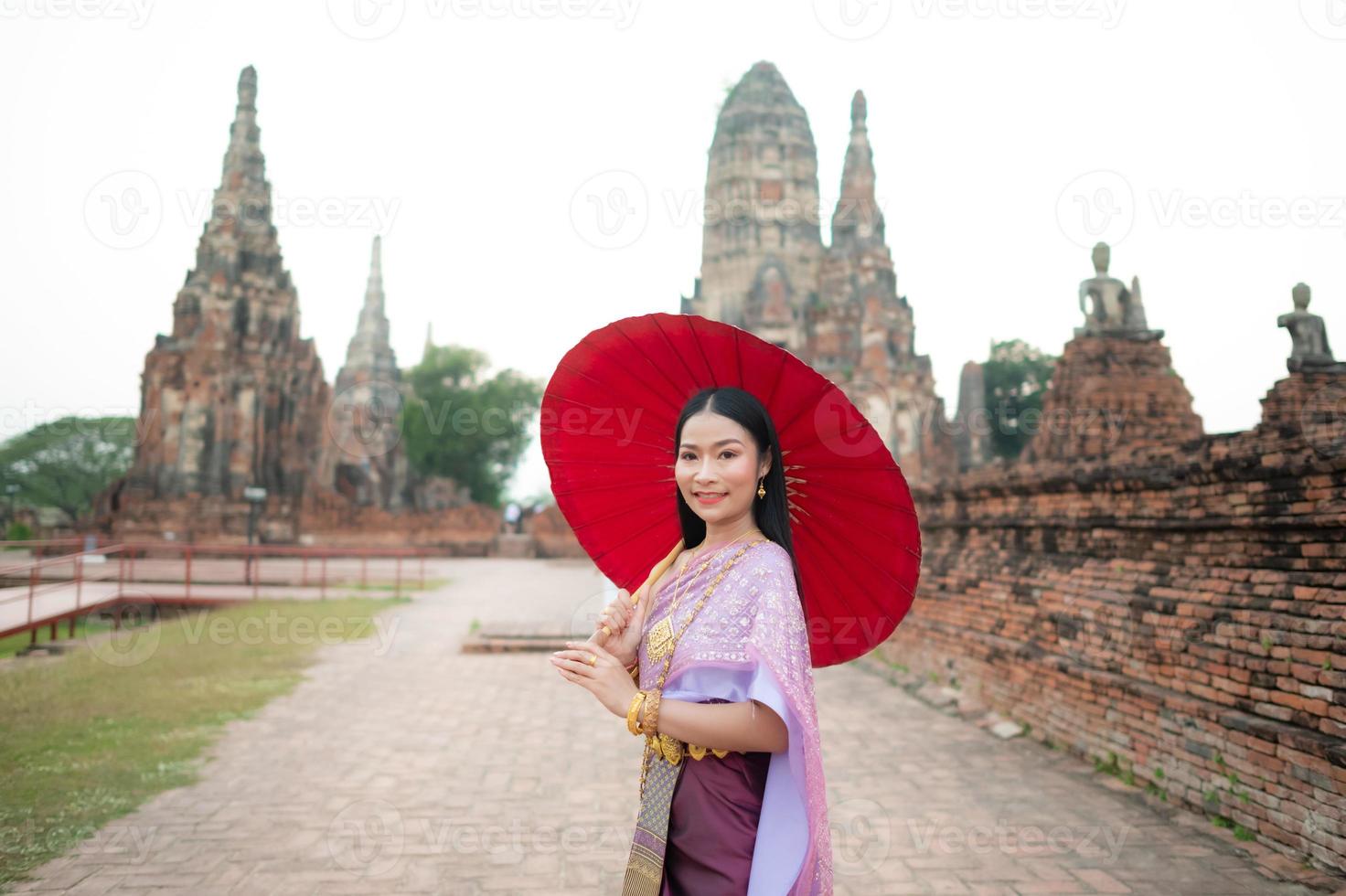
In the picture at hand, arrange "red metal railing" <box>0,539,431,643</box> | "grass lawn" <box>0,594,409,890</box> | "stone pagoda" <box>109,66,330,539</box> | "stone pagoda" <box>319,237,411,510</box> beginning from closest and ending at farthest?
"grass lawn" <box>0,594,409,890</box> < "red metal railing" <box>0,539,431,643</box> < "stone pagoda" <box>109,66,330,539</box> < "stone pagoda" <box>319,237,411,510</box>

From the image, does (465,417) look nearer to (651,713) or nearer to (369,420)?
(369,420)

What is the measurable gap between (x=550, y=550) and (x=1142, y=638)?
25.7 meters

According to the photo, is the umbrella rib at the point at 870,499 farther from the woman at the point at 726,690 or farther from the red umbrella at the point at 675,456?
the woman at the point at 726,690

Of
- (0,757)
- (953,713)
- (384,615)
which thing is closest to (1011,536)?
(953,713)

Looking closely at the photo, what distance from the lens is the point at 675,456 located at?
2320 mm

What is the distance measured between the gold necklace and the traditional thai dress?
0.10ft

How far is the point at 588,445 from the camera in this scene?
2.35m

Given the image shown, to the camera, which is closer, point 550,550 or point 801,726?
point 801,726

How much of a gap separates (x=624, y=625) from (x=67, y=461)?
5484cm

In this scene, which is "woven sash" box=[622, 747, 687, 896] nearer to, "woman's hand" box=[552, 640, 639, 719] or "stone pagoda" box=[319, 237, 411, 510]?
"woman's hand" box=[552, 640, 639, 719]

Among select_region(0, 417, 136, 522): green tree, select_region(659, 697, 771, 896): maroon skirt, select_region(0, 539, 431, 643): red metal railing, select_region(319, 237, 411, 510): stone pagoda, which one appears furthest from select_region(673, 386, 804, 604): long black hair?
select_region(0, 417, 136, 522): green tree

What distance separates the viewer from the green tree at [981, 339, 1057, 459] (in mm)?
41312

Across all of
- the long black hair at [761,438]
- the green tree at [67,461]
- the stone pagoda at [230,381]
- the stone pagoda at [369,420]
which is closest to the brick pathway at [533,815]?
the long black hair at [761,438]

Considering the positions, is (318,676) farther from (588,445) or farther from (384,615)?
(588,445)
